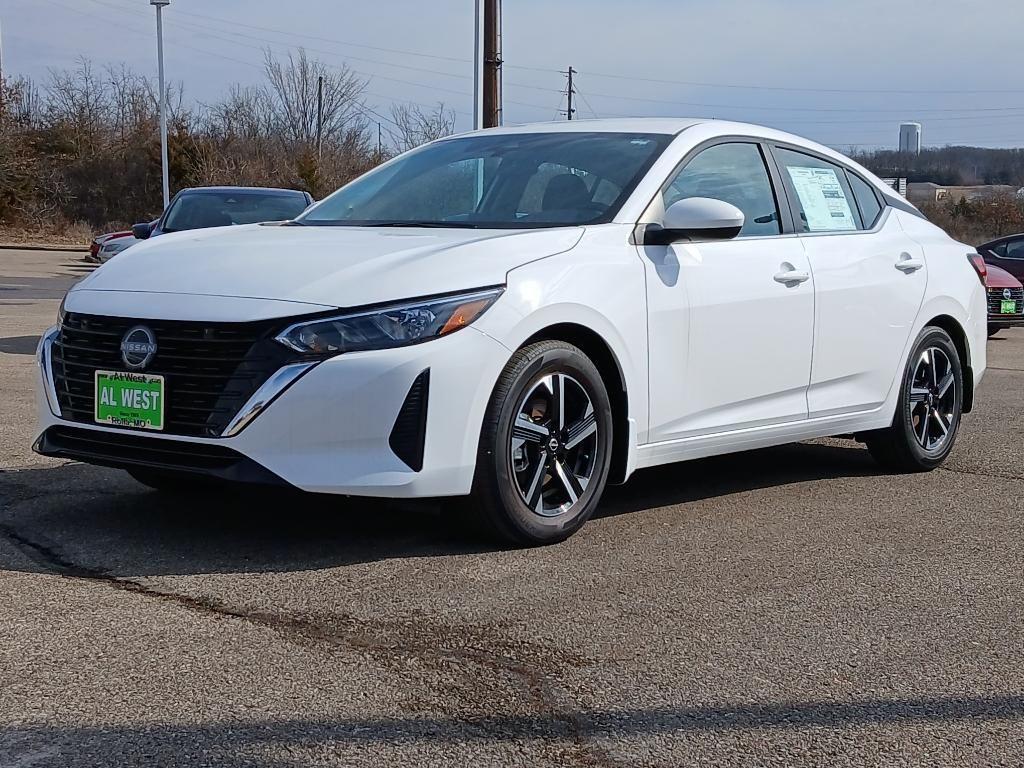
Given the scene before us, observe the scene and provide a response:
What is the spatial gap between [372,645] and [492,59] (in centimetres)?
1890

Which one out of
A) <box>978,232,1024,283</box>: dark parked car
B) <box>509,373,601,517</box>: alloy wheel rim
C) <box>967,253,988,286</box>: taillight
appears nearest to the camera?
<box>509,373,601,517</box>: alloy wheel rim

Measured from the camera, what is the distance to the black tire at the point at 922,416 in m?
6.43

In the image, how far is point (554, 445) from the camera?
4691 mm

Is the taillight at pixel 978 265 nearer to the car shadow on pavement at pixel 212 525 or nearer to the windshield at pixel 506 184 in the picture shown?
the car shadow on pavement at pixel 212 525

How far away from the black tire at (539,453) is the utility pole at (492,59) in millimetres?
17064

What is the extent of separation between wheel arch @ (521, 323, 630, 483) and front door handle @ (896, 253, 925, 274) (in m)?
2.09

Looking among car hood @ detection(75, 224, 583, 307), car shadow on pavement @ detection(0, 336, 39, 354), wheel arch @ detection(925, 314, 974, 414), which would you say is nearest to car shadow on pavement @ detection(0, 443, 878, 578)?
car hood @ detection(75, 224, 583, 307)

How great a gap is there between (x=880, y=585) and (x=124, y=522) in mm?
2755

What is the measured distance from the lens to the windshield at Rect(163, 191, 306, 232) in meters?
11.5

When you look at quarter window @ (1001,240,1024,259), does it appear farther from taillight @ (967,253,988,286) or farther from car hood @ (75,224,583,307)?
car hood @ (75,224,583,307)

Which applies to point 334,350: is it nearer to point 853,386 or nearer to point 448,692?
point 448,692

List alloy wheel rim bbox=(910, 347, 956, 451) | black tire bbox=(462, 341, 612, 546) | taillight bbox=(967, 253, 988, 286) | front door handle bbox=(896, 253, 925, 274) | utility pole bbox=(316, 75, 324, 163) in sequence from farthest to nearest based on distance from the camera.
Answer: utility pole bbox=(316, 75, 324, 163)
taillight bbox=(967, 253, 988, 286)
alloy wheel rim bbox=(910, 347, 956, 451)
front door handle bbox=(896, 253, 925, 274)
black tire bbox=(462, 341, 612, 546)

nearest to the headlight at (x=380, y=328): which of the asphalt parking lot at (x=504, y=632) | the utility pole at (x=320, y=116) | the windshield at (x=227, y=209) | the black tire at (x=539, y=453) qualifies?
the black tire at (x=539, y=453)

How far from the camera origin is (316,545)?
4.62m
